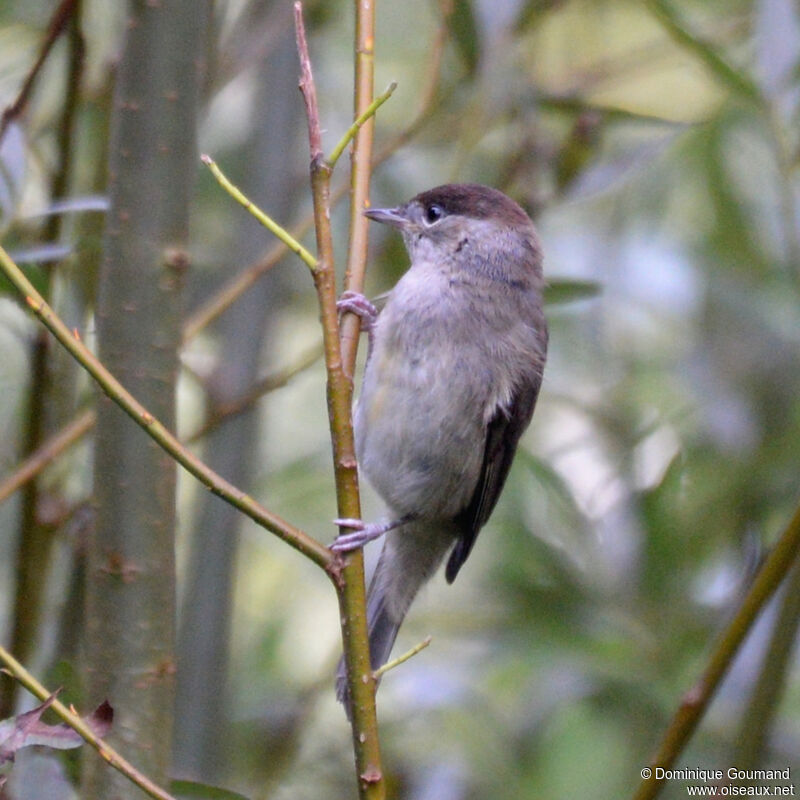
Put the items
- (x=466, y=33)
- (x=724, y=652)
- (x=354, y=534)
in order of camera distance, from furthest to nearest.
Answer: (x=466, y=33), (x=354, y=534), (x=724, y=652)

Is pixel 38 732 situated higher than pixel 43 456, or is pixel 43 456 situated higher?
pixel 43 456

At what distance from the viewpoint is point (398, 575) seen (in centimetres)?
316

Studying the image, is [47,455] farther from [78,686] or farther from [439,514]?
[439,514]

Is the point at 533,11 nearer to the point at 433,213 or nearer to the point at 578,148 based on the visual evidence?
the point at 578,148

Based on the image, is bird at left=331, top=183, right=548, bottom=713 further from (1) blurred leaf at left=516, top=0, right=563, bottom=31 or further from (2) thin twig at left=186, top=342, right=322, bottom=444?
(1) blurred leaf at left=516, top=0, right=563, bottom=31

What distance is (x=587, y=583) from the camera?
10.3ft

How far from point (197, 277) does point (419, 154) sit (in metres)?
0.93

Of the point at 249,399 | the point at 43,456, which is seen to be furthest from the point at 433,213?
the point at 43,456

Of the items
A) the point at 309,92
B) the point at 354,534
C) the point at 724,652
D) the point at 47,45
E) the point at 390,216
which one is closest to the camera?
the point at 309,92

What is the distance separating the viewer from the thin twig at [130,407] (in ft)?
4.40

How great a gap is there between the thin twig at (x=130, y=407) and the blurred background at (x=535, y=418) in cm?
82

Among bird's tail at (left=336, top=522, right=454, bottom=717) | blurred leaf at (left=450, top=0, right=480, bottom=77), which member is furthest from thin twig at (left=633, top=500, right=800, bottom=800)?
blurred leaf at (left=450, top=0, right=480, bottom=77)

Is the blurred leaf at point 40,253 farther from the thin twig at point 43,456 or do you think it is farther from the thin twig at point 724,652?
the thin twig at point 724,652

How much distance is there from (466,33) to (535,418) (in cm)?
160
